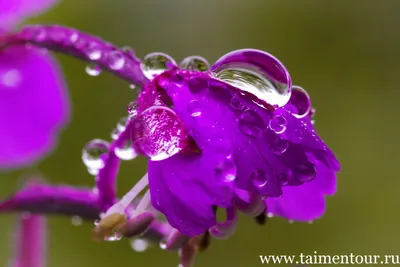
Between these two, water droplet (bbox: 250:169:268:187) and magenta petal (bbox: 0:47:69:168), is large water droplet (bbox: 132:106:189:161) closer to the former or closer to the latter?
water droplet (bbox: 250:169:268:187)

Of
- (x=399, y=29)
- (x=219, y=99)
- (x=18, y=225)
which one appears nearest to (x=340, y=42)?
(x=399, y=29)

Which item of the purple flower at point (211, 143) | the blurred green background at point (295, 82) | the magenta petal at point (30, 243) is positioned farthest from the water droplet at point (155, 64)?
the blurred green background at point (295, 82)

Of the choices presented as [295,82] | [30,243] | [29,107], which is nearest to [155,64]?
[30,243]

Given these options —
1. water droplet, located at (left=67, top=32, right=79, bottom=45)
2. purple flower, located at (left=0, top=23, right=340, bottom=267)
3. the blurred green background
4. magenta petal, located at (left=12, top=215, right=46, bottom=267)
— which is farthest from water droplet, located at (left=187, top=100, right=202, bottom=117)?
the blurred green background

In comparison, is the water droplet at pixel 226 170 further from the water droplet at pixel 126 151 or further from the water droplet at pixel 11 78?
the water droplet at pixel 11 78

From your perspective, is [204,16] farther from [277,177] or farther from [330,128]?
[277,177]
